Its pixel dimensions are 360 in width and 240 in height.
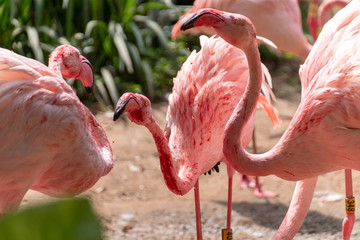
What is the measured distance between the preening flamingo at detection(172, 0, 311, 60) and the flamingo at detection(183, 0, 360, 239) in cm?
191

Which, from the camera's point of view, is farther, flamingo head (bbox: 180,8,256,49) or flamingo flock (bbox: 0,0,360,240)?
flamingo flock (bbox: 0,0,360,240)

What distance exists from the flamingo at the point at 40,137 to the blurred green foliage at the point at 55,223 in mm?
2016

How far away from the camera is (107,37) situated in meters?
6.20

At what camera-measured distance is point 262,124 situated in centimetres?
584

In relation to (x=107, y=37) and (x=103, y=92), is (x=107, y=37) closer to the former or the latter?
(x=107, y=37)

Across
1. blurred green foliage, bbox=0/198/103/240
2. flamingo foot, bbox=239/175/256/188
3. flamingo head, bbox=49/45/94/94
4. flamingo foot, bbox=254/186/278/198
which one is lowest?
flamingo foot, bbox=239/175/256/188

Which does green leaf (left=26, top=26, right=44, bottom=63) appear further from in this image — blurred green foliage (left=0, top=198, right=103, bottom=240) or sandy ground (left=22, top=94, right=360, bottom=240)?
blurred green foliage (left=0, top=198, right=103, bottom=240)

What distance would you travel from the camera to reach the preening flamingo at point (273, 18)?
4629 millimetres

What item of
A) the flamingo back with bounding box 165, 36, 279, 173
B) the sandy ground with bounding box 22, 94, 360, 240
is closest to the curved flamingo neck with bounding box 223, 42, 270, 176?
the flamingo back with bounding box 165, 36, 279, 173

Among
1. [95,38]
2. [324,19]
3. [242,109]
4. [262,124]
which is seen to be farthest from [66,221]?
[95,38]

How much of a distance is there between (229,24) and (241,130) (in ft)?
1.65

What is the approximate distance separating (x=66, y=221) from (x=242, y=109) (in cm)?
208

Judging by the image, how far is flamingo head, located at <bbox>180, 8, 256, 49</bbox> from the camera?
7.90ft

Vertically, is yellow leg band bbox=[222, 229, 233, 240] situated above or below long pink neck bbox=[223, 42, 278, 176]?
below
